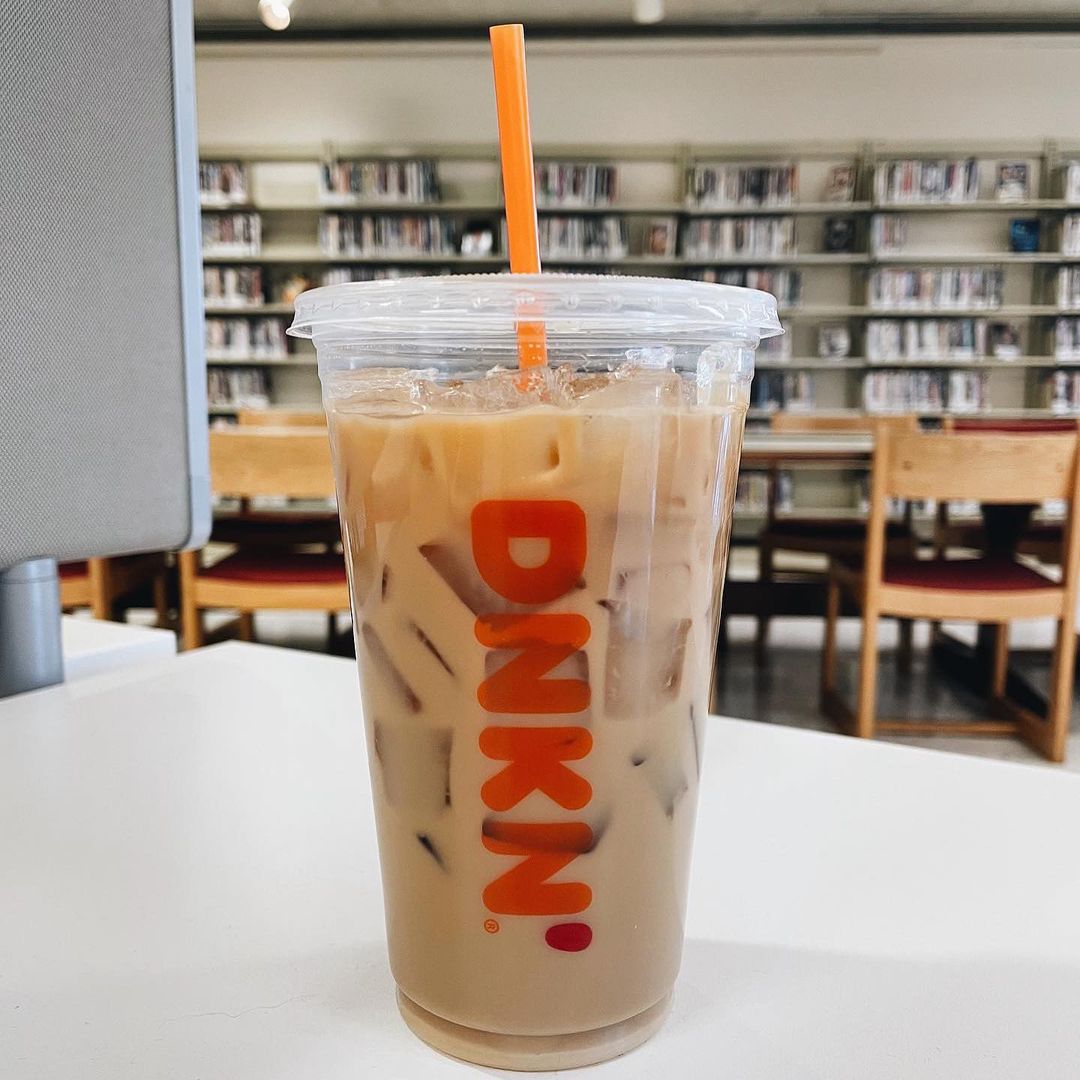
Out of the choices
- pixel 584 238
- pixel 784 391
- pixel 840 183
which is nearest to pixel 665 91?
pixel 584 238

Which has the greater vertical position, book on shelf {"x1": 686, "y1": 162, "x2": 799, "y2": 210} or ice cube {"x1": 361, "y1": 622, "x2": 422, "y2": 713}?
book on shelf {"x1": 686, "y1": 162, "x2": 799, "y2": 210}

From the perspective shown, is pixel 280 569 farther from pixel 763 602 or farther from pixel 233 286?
pixel 233 286

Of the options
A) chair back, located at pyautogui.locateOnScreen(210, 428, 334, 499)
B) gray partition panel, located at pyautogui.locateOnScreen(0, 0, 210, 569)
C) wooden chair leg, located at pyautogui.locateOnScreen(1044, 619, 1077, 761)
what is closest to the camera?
gray partition panel, located at pyautogui.locateOnScreen(0, 0, 210, 569)

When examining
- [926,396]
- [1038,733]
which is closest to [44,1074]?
[1038,733]

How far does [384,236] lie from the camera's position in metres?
4.88

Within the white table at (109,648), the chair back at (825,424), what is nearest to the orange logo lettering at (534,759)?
the white table at (109,648)

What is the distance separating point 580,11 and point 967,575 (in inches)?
145

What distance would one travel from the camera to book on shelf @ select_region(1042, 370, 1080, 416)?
4859 mm

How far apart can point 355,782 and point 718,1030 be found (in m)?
0.27

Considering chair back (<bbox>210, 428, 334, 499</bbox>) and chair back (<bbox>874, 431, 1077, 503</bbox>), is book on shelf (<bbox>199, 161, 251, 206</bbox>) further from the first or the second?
chair back (<bbox>874, 431, 1077, 503</bbox>)

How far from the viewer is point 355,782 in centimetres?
53

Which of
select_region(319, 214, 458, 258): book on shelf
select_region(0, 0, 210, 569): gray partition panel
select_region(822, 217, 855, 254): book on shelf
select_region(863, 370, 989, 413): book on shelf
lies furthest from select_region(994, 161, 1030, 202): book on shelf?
select_region(0, 0, 210, 569): gray partition panel

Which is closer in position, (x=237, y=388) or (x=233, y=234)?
(x=233, y=234)

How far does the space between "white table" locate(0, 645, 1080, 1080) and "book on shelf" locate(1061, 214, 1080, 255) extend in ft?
16.5
